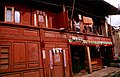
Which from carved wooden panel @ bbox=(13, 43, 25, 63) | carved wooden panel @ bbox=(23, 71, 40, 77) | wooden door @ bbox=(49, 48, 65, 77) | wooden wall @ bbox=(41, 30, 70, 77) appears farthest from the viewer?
wooden door @ bbox=(49, 48, 65, 77)

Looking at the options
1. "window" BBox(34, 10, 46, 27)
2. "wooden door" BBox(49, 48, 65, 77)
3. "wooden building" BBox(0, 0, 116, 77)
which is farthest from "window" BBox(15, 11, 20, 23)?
"wooden door" BBox(49, 48, 65, 77)

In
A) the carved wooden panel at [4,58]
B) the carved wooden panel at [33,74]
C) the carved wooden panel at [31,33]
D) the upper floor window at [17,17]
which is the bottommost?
the carved wooden panel at [33,74]

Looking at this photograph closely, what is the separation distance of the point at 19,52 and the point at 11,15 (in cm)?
285

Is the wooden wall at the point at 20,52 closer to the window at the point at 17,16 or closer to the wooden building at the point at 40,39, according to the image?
the wooden building at the point at 40,39

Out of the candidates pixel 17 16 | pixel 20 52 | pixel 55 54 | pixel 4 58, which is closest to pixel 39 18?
pixel 17 16

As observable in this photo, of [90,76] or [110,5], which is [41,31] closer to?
[90,76]

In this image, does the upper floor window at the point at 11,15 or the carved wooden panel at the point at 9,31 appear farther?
the upper floor window at the point at 11,15

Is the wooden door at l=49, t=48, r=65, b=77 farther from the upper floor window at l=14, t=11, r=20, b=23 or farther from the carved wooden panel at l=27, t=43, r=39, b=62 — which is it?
the upper floor window at l=14, t=11, r=20, b=23

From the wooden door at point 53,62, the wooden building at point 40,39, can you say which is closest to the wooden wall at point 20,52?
the wooden building at point 40,39

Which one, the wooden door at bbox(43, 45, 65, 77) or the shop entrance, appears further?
the shop entrance

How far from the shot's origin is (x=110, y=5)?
1552 centimetres

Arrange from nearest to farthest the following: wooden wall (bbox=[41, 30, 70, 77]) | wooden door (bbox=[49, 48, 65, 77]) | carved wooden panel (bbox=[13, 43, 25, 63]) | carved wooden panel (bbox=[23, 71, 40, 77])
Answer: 1. carved wooden panel (bbox=[13, 43, 25, 63])
2. carved wooden panel (bbox=[23, 71, 40, 77])
3. wooden wall (bbox=[41, 30, 70, 77])
4. wooden door (bbox=[49, 48, 65, 77])

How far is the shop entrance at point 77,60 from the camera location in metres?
14.0

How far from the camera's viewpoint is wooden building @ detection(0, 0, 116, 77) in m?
7.89
